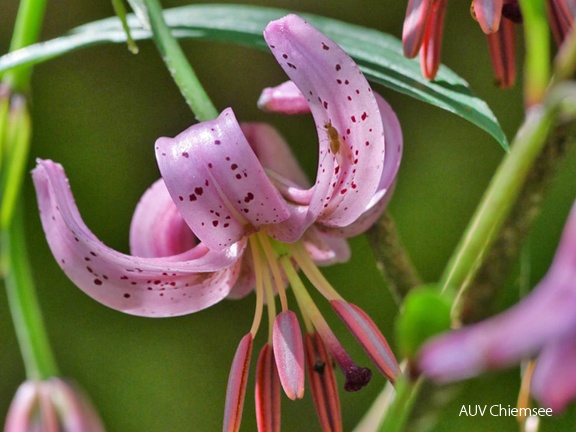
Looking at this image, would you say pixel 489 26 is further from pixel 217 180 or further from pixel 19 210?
pixel 19 210

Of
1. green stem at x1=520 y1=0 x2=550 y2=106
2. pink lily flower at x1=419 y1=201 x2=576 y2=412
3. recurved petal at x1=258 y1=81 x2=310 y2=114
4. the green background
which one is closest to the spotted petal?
recurved petal at x1=258 y1=81 x2=310 y2=114

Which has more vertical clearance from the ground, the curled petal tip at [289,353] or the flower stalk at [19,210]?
the flower stalk at [19,210]

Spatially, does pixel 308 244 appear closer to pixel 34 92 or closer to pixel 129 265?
pixel 129 265

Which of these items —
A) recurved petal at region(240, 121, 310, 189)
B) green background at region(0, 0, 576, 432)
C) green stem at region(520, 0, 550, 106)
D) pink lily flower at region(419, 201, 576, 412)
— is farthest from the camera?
green background at region(0, 0, 576, 432)

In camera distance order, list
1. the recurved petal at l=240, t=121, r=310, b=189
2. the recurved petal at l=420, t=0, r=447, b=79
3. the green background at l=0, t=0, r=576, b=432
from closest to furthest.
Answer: the recurved petal at l=420, t=0, r=447, b=79, the recurved petal at l=240, t=121, r=310, b=189, the green background at l=0, t=0, r=576, b=432

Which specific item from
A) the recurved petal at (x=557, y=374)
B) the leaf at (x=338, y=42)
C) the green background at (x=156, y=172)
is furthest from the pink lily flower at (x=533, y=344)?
the green background at (x=156, y=172)

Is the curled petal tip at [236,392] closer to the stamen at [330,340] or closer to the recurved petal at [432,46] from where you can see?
the stamen at [330,340]

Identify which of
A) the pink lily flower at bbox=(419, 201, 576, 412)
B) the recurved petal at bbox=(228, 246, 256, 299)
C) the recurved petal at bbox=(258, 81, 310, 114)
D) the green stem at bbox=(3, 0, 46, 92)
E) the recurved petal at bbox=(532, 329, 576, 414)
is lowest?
the recurved petal at bbox=(532, 329, 576, 414)

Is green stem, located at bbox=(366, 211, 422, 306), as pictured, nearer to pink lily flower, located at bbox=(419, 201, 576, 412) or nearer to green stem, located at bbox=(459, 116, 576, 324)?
green stem, located at bbox=(459, 116, 576, 324)
